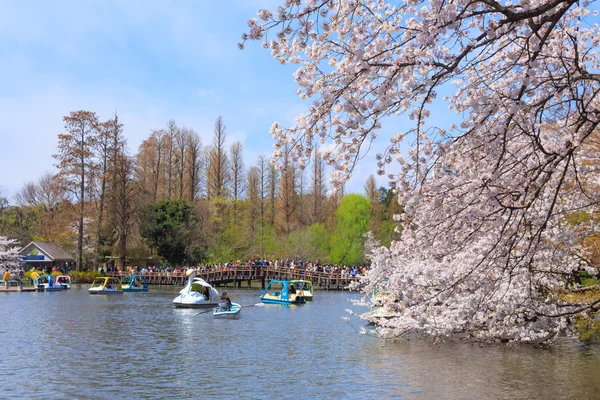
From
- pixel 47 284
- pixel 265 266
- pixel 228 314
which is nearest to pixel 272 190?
pixel 265 266

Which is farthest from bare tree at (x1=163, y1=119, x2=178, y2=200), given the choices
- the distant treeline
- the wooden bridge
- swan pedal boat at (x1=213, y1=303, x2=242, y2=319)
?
swan pedal boat at (x1=213, y1=303, x2=242, y2=319)

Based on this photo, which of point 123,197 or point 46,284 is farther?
point 123,197

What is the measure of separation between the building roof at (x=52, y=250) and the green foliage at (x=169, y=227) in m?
9.33

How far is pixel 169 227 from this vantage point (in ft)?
189

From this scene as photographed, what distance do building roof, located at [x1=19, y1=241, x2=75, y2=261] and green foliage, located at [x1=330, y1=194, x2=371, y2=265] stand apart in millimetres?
26849

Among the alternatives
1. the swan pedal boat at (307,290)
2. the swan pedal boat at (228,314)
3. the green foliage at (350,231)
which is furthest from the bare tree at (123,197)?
the swan pedal boat at (228,314)

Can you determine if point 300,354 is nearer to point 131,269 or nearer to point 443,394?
point 443,394

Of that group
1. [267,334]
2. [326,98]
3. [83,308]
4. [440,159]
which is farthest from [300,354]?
[83,308]

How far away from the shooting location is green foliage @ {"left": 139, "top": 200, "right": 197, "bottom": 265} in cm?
5762

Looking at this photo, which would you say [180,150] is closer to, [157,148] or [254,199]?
[157,148]

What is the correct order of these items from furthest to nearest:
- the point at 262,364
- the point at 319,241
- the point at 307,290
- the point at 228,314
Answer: the point at 319,241 → the point at 307,290 → the point at 228,314 → the point at 262,364

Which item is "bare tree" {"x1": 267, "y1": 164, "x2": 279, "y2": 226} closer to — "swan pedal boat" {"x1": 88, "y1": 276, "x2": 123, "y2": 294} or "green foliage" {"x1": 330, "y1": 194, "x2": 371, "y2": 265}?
"green foliage" {"x1": 330, "y1": 194, "x2": 371, "y2": 265}

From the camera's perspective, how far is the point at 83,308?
101ft

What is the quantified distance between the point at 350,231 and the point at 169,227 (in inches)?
741
